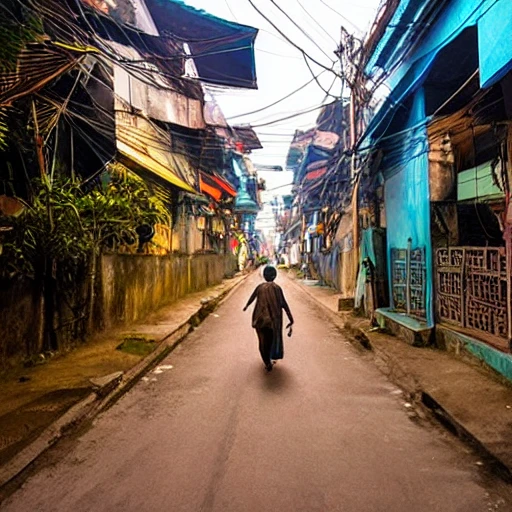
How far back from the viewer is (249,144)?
1236 inches

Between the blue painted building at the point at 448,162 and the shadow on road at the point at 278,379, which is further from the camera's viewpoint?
the blue painted building at the point at 448,162

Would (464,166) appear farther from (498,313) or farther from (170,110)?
(170,110)

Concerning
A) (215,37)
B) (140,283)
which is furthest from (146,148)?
(140,283)

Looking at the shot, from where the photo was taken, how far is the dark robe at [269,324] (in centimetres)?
700

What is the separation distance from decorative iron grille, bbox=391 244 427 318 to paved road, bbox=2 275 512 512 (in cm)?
354

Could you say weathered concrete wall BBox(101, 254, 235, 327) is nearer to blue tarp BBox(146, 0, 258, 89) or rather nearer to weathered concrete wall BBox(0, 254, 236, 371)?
weathered concrete wall BBox(0, 254, 236, 371)

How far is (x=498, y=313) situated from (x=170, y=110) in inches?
580

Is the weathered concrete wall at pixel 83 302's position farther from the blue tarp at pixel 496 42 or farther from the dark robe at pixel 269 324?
the blue tarp at pixel 496 42

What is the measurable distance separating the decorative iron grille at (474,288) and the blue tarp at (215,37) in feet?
32.8

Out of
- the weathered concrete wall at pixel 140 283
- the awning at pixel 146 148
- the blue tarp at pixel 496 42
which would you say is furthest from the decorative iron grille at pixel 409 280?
the awning at pixel 146 148

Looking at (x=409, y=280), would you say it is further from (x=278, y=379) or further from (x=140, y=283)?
(x=140, y=283)

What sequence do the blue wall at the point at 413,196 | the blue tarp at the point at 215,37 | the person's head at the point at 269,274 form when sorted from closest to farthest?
the person's head at the point at 269,274 → the blue wall at the point at 413,196 → the blue tarp at the point at 215,37

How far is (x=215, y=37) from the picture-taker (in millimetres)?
15180

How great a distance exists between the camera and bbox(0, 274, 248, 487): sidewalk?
154 inches
